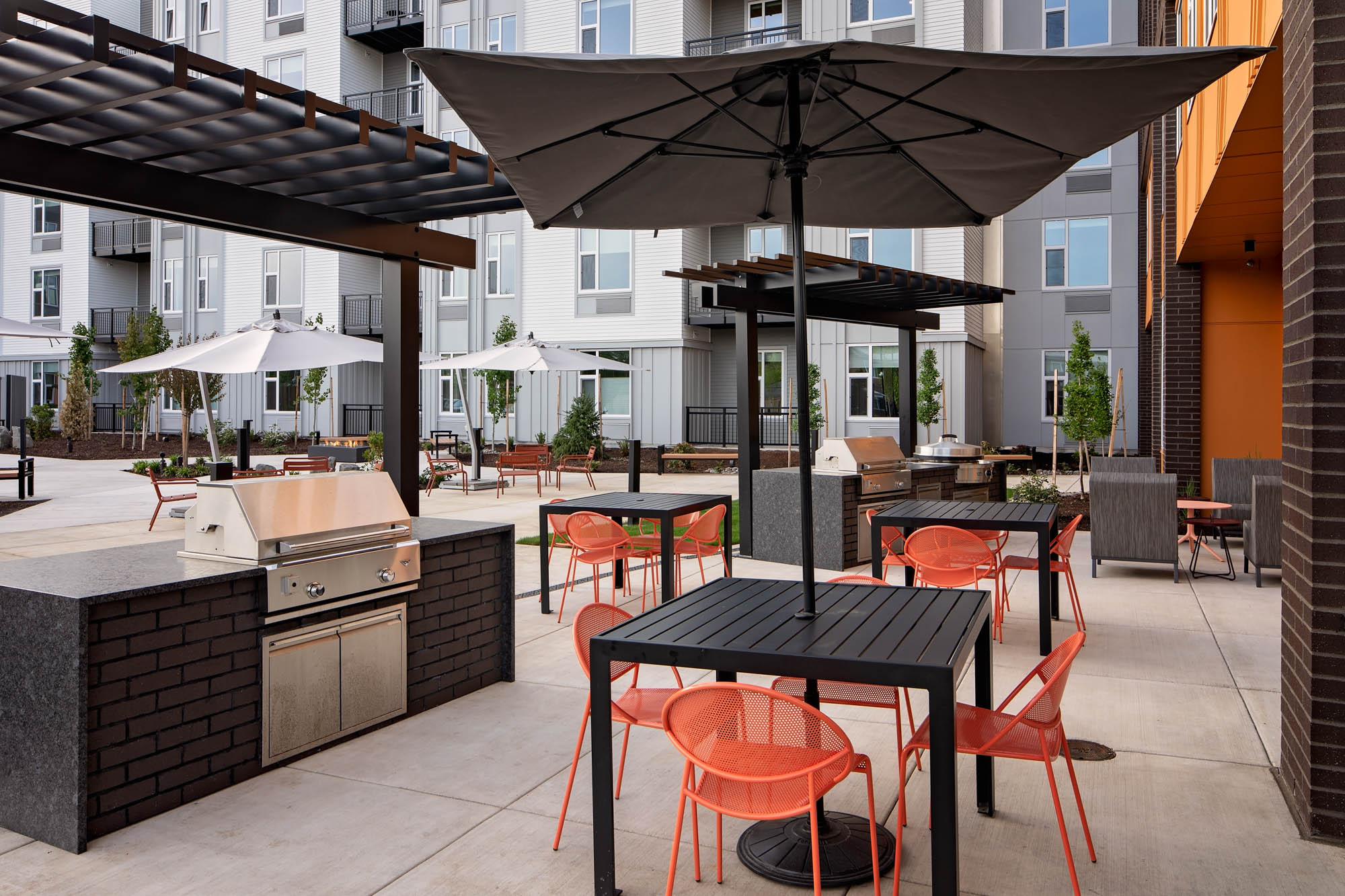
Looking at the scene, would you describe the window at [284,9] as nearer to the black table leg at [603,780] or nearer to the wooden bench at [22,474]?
the wooden bench at [22,474]

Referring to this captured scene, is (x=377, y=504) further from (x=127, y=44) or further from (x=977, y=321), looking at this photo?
(x=977, y=321)

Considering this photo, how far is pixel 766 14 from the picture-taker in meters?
24.1

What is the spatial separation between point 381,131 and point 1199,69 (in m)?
3.58

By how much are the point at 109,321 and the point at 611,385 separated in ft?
59.8

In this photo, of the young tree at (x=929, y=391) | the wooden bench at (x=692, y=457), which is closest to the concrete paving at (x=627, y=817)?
the wooden bench at (x=692, y=457)

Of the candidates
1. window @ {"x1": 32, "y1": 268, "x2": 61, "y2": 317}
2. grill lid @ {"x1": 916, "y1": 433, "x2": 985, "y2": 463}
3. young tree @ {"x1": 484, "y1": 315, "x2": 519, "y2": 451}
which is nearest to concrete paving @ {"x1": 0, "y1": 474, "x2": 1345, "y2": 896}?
grill lid @ {"x1": 916, "y1": 433, "x2": 985, "y2": 463}

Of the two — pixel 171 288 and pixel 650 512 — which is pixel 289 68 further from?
pixel 650 512

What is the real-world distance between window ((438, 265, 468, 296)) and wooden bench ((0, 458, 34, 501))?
12.6 m

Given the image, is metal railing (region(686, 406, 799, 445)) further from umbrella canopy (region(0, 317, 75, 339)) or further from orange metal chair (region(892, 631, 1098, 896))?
orange metal chair (region(892, 631, 1098, 896))

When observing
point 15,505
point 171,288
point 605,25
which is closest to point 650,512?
point 15,505

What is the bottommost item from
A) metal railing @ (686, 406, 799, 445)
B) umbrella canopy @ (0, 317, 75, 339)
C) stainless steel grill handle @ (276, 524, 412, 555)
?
stainless steel grill handle @ (276, 524, 412, 555)

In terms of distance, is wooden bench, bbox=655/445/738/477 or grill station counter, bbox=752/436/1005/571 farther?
wooden bench, bbox=655/445/738/477

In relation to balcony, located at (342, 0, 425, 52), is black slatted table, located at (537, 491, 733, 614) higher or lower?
lower

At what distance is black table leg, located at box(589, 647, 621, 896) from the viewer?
2.90 m
